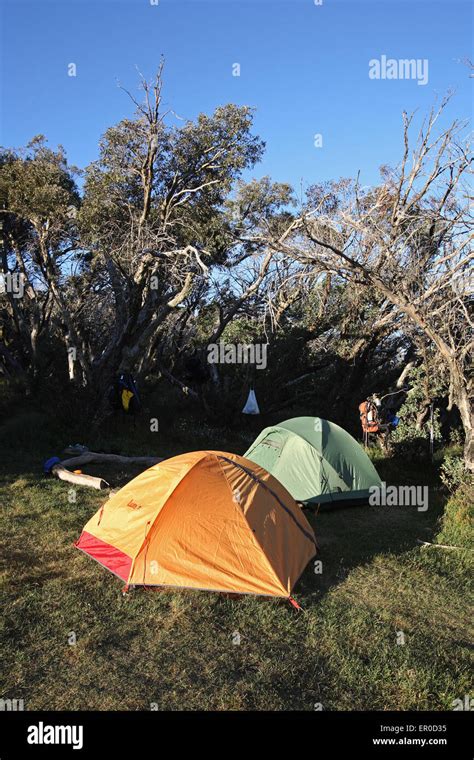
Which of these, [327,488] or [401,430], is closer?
[327,488]

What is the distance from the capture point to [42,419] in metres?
12.8

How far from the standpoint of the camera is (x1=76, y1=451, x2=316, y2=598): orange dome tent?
18.7ft

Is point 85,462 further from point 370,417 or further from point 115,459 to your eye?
point 370,417

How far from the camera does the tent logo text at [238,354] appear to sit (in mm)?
15625

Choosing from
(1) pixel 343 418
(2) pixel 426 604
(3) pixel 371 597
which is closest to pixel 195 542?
(3) pixel 371 597

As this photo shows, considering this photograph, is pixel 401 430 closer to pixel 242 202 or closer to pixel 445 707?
pixel 445 707
